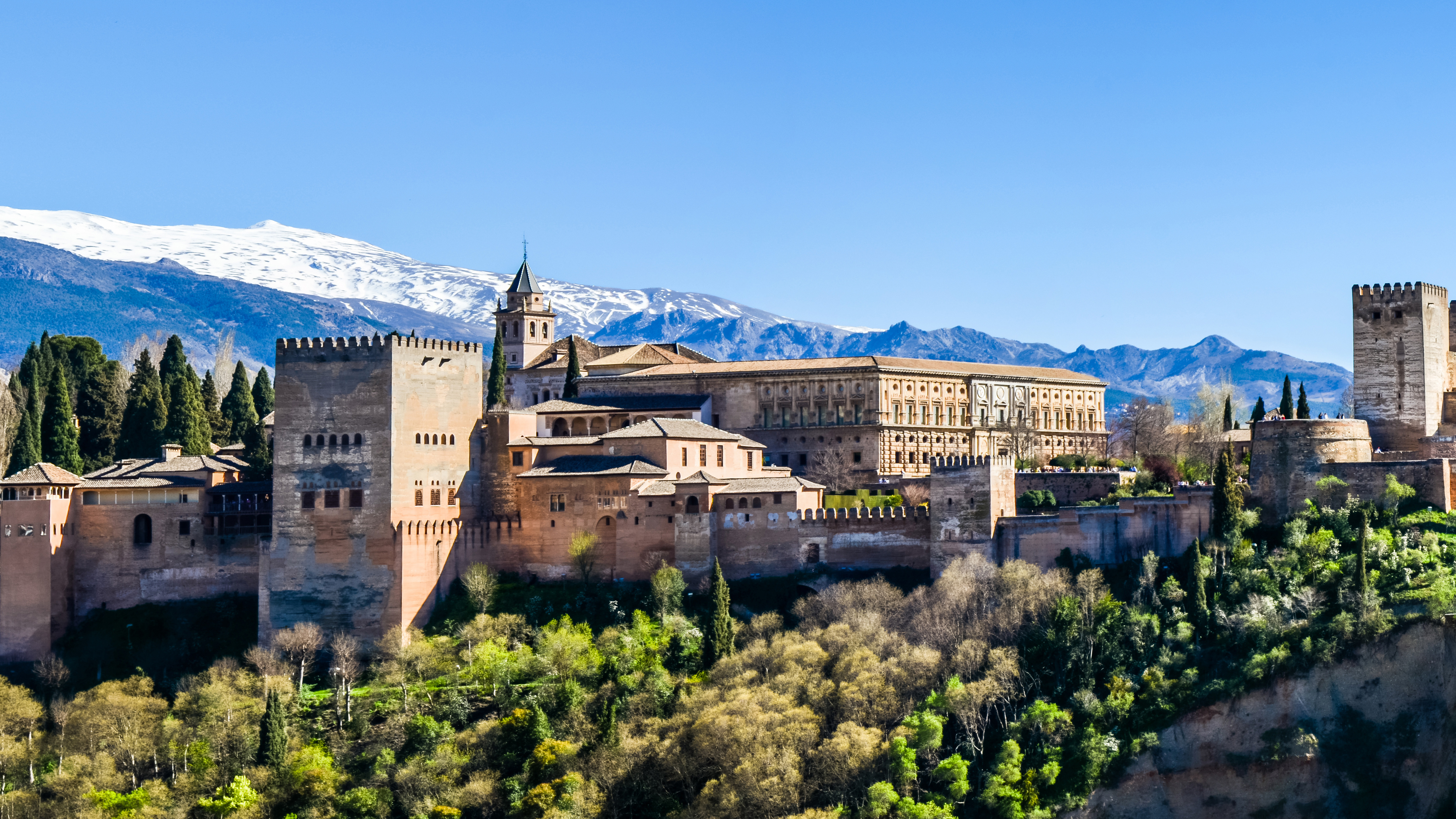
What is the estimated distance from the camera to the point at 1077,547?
6291 cm

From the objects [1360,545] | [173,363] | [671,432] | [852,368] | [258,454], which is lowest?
[1360,545]

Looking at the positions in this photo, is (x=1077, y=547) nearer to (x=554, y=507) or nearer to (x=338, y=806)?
(x=554, y=507)

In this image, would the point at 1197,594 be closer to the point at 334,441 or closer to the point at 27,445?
the point at 334,441

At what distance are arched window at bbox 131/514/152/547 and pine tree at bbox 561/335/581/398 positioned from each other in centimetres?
2765

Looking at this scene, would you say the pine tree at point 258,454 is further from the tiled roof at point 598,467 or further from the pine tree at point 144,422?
the tiled roof at point 598,467

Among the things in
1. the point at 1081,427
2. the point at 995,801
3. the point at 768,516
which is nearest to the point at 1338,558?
the point at 995,801

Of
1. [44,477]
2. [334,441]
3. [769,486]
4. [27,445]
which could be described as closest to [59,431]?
[27,445]

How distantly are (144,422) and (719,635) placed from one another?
36356 mm

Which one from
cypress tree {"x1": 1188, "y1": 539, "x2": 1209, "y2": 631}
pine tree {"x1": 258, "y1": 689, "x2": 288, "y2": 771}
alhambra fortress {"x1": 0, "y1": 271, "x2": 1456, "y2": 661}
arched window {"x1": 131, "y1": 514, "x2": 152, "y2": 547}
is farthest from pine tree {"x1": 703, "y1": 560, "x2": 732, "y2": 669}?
arched window {"x1": 131, "y1": 514, "x2": 152, "y2": 547}

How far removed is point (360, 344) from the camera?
67938 mm

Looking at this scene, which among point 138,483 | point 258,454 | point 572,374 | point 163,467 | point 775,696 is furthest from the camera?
point 572,374

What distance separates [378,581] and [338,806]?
463 inches

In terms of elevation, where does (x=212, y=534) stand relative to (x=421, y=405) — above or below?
below

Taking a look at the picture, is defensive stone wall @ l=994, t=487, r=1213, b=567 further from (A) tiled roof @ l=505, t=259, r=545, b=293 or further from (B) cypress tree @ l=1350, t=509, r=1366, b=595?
(A) tiled roof @ l=505, t=259, r=545, b=293
